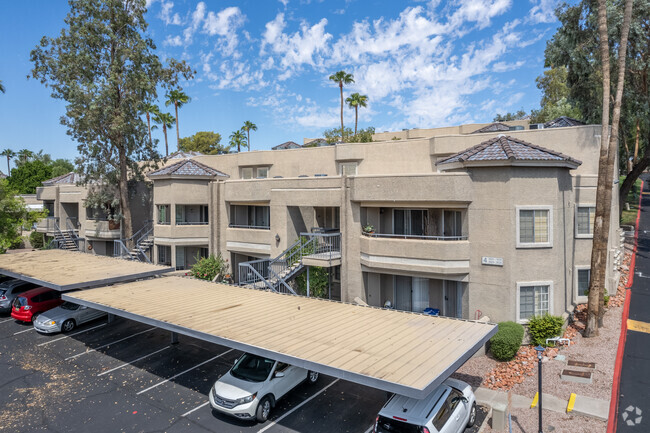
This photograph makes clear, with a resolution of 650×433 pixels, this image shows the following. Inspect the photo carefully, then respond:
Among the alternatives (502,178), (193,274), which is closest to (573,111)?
(502,178)

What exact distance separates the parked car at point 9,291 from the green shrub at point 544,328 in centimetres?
2947

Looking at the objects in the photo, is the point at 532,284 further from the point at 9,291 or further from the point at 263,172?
the point at 9,291

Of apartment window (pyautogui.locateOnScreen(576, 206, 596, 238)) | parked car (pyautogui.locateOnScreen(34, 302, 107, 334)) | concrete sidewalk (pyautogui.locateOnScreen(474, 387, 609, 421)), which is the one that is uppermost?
apartment window (pyautogui.locateOnScreen(576, 206, 596, 238))

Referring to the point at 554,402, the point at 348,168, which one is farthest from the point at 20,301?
the point at 554,402

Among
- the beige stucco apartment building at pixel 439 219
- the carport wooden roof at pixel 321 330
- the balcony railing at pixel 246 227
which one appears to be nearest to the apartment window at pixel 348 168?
the beige stucco apartment building at pixel 439 219

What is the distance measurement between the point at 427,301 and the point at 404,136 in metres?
32.8

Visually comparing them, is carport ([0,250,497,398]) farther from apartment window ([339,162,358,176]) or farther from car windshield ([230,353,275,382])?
apartment window ([339,162,358,176])

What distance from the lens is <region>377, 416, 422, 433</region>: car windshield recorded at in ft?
32.7

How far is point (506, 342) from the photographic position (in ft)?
53.4

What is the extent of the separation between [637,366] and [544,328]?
131 inches

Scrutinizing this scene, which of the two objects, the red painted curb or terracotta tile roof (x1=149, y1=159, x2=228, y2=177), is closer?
the red painted curb

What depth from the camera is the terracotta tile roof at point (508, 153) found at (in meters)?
17.2

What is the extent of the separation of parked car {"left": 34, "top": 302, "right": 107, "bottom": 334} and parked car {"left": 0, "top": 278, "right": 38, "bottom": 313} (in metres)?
5.52

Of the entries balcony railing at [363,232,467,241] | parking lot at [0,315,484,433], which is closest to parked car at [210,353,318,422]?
parking lot at [0,315,484,433]
